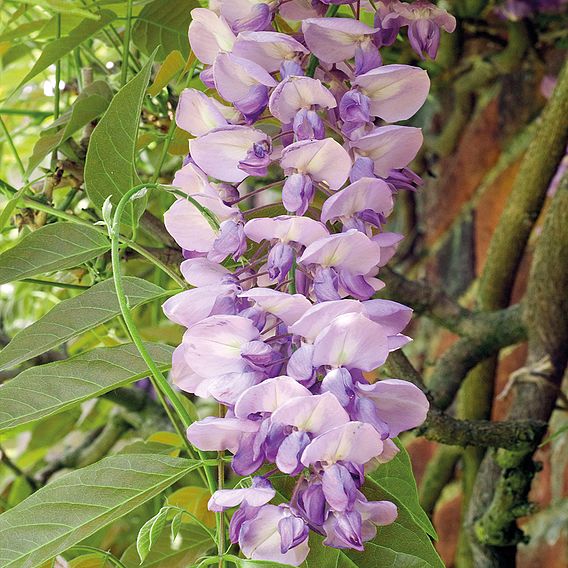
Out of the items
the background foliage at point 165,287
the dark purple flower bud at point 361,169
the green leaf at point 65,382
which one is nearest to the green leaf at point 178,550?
the background foliage at point 165,287

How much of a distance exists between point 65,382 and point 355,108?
168mm

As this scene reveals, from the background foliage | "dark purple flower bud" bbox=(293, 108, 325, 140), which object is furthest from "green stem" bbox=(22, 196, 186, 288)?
"dark purple flower bud" bbox=(293, 108, 325, 140)

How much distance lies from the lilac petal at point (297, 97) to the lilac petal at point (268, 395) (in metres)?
0.11

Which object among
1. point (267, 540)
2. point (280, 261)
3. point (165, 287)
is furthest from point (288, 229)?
point (165, 287)

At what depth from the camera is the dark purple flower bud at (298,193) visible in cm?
34

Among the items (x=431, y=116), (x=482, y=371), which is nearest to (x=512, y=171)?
(x=431, y=116)

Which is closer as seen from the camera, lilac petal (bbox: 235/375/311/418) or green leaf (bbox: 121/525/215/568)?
lilac petal (bbox: 235/375/311/418)

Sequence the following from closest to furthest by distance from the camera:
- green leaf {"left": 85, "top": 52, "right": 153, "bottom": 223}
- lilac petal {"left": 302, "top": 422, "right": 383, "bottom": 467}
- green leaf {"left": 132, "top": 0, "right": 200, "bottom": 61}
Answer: lilac petal {"left": 302, "top": 422, "right": 383, "bottom": 467} → green leaf {"left": 85, "top": 52, "right": 153, "bottom": 223} → green leaf {"left": 132, "top": 0, "right": 200, "bottom": 61}

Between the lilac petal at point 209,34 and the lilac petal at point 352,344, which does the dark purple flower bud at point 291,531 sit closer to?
the lilac petal at point 352,344

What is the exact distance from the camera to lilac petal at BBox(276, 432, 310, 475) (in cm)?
30

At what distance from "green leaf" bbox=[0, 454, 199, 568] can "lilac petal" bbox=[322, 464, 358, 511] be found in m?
0.06

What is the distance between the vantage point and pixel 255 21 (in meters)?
0.36

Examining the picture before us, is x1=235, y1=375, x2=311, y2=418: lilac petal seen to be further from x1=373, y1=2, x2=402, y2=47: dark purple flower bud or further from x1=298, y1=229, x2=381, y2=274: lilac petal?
x1=373, y1=2, x2=402, y2=47: dark purple flower bud

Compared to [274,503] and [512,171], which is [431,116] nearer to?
[512,171]
